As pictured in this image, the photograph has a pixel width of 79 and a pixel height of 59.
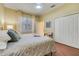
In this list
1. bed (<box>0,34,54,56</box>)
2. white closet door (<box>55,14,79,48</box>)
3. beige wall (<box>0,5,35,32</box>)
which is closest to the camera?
bed (<box>0,34,54,56</box>)

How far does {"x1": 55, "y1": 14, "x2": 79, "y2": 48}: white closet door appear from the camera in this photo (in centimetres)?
305

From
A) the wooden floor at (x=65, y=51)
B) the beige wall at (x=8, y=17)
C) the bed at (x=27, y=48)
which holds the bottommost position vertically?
the wooden floor at (x=65, y=51)

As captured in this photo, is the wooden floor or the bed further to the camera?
the wooden floor

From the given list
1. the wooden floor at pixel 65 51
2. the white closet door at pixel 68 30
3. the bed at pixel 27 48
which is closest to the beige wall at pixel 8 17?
the bed at pixel 27 48

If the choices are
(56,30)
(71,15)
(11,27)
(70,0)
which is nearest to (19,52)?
(11,27)

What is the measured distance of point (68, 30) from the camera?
3.31m

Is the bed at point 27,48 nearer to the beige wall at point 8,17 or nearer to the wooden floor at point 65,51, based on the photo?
the wooden floor at point 65,51

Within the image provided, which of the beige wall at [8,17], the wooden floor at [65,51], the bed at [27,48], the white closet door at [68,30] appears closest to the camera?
the bed at [27,48]

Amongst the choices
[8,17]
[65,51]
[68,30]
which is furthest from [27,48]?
[68,30]

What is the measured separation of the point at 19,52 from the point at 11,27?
2.66 feet

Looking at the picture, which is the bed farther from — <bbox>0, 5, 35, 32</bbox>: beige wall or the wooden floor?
<bbox>0, 5, 35, 32</bbox>: beige wall

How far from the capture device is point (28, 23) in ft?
7.23

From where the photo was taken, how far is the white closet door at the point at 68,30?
10.0ft

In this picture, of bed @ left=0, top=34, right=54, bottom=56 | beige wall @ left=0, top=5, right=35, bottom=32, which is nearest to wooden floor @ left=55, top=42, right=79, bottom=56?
bed @ left=0, top=34, right=54, bottom=56
